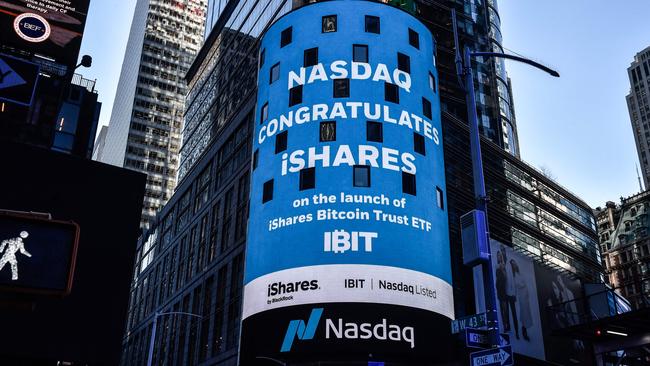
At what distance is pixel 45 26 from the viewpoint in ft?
52.3

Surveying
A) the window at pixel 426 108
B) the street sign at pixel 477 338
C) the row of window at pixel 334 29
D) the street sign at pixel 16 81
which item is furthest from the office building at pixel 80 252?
the window at pixel 426 108

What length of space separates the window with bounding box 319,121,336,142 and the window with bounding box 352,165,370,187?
3094 mm

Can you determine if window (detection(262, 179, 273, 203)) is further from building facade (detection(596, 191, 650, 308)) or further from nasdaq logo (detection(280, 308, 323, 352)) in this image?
building facade (detection(596, 191, 650, 308))

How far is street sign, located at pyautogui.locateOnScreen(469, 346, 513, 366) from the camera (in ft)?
50.2

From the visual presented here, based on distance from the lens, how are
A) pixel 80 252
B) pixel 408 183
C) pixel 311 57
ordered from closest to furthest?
pixel 80 252 < pixel 408 183 < pixel 311 57

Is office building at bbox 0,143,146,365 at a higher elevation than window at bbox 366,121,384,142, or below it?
below

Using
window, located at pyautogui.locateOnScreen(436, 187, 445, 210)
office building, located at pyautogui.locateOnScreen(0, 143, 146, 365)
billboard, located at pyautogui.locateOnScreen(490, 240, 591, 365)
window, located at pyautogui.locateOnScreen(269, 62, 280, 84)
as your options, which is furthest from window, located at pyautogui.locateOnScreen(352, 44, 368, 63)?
office building, located at pyautogui.locateOnScreen(0, 143, 146, 365)

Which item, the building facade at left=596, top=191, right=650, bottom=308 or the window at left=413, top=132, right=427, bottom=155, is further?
the building facade at left=596, top=191, right=650, bottom=308

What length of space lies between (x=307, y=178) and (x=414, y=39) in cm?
1729

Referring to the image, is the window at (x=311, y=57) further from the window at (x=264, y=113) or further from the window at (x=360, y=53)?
the window at (x=264, y=113)

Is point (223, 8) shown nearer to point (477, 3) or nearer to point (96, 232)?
point (477, 3)

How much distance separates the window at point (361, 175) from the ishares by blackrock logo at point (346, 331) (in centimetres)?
970

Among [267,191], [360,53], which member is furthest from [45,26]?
[360,53]

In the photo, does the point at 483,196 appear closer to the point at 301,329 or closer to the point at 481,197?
the point at 481,197
